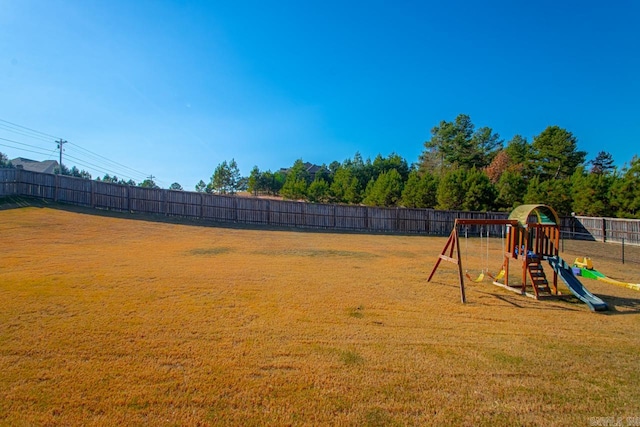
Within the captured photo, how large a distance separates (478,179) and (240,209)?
21.7 m

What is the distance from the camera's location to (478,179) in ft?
88.7

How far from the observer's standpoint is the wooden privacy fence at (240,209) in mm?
18516

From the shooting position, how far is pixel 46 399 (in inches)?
101

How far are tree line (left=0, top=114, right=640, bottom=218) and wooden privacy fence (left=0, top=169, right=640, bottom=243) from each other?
313 centimetres

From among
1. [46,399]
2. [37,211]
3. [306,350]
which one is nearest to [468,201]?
[306,350]

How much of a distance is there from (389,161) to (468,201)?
2572cm

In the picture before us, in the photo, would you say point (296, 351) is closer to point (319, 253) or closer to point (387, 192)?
point (319, 253)

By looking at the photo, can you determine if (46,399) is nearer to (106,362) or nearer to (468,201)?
(106,362)

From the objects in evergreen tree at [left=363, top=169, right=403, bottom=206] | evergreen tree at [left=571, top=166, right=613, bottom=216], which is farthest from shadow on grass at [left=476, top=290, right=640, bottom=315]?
evergreen tree at [left=363, top=169, right=403, bottom=206]

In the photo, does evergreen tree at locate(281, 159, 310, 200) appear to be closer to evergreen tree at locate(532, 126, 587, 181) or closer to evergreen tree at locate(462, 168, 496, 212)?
evergreen tree at locate(462, 168, 496, 212)

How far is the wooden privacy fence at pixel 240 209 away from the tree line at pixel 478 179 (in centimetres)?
313

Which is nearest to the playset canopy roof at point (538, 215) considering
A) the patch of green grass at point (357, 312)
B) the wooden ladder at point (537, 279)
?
the wooden ladder at point (537, 279)

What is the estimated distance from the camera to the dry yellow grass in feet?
8.37

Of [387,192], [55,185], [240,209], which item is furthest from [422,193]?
[55,185]
